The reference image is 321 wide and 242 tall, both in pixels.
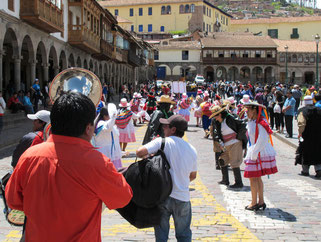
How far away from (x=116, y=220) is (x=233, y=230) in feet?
5.27

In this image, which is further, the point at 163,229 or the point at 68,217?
the point at 163,229

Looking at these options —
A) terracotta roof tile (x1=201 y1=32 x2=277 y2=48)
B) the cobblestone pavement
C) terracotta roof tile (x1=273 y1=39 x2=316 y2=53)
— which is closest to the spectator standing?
the cobblestone pavement

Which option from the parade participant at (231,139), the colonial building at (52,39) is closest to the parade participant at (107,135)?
the parade participant at (231,139)

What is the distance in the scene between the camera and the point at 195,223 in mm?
5879

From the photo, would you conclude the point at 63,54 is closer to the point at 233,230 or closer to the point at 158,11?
the point at 233,230

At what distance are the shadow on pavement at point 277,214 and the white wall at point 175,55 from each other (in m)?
70.7

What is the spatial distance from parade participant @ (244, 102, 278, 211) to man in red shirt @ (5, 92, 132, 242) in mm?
4052

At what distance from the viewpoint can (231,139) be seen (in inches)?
313

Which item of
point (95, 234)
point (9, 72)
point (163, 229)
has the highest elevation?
point (9, 72)

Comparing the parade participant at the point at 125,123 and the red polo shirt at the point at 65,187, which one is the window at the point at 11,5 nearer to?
the parade participant at the point at 125,123

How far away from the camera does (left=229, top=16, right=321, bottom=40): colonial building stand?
320 feet

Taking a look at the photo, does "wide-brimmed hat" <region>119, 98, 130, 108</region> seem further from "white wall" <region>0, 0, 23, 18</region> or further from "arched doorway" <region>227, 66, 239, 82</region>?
"arched doorway" <region>227, 66, 239, 82</region>

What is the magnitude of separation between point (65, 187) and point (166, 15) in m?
96.0

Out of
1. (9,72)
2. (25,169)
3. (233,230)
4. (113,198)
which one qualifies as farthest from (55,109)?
(9,72)
